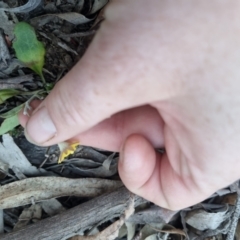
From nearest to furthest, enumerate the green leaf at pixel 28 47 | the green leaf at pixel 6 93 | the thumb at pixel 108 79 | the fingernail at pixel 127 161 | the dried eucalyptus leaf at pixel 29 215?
the thumb at pixel 108 79
the fingernail at pixel 127 161
the green leaf at pixel 28 47
the green leaf at pixel 6 93
the dried eucalyptus leaf at pixel 29 215

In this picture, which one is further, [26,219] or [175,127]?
[26,219]

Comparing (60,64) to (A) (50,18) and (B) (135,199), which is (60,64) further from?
(B) (135,199)

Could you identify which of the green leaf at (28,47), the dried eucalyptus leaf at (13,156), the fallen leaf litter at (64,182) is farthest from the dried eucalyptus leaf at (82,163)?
the green leaf at (28,47)

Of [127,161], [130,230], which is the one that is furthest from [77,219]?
[127,161]

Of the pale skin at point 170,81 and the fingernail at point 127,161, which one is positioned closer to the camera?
the pale skin at point 170,81

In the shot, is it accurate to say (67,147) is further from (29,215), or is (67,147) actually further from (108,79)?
(108,79)

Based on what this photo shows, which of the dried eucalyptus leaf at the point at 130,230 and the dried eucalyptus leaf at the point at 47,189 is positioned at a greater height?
the dried eucalyptus leaf at the point at 47,189

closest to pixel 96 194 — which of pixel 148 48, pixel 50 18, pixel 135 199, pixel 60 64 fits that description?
pixel 135 199

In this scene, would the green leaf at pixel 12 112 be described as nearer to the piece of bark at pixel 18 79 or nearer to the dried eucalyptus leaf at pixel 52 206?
the piece of bark at pixel 18 79
